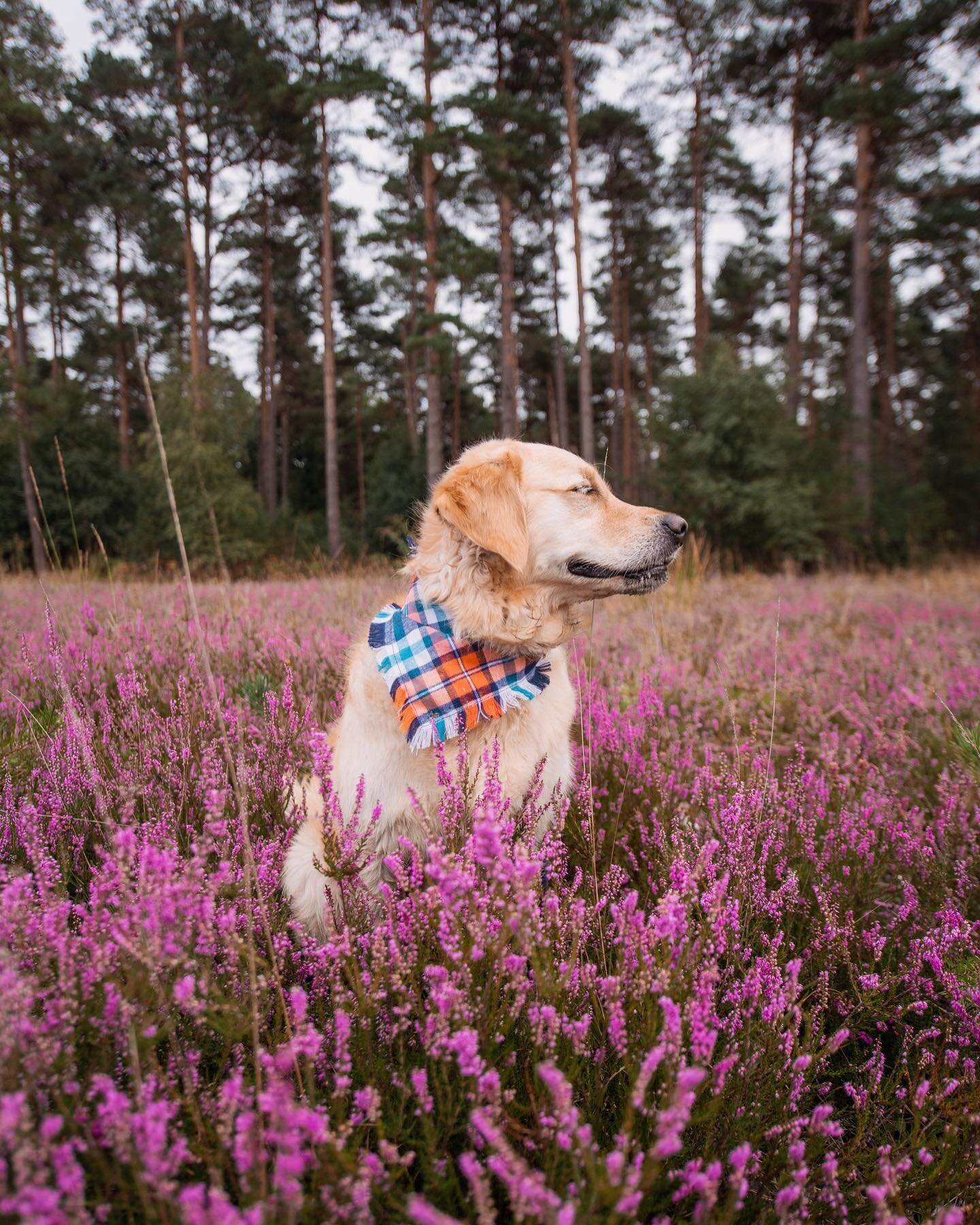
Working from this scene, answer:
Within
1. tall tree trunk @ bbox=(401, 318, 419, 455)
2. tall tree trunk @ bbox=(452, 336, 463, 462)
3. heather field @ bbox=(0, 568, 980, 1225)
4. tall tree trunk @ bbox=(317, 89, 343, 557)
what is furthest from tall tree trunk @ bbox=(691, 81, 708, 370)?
heather field @ bbox=(0, 568, 980, 1225)

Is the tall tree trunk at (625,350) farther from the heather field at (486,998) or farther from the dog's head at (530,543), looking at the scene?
the heather field at (486,998)

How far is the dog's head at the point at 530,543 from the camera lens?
7.40ft

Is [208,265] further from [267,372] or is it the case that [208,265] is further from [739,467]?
[739,467]

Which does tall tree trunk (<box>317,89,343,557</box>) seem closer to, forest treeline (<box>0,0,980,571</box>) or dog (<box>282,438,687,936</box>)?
forest treeline (<box>0,0,980,571</box>)

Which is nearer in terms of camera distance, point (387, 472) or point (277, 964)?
point (277, 964)

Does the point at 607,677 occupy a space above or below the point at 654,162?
below

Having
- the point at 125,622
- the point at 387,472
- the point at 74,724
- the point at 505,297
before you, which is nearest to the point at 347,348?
the point at 387,472

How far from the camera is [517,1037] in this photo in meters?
1.31

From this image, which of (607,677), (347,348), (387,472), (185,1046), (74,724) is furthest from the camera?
(347,348)

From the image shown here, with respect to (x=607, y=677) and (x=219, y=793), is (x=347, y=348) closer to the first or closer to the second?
(x=607, y=677)

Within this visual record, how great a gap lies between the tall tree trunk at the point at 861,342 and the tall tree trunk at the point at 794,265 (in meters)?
1.51

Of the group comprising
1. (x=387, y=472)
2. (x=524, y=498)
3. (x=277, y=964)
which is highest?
(x=387, y=472)

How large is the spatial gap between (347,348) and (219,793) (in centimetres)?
3495

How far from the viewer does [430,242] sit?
16125 mm
